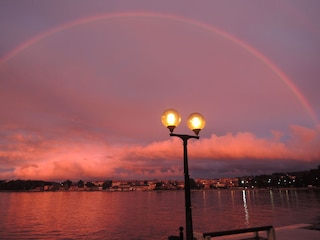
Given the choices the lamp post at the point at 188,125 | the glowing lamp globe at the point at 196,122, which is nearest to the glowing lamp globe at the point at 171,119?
the lamp post at the point at 188,125

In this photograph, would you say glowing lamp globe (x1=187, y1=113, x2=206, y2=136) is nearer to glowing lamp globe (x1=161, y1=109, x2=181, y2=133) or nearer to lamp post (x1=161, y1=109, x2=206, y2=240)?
lamp post (x1=161, y1=109, x2=206, y2=240)

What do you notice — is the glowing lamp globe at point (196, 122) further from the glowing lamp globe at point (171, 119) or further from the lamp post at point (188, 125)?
the glowing lamp globe at point (171, 119)

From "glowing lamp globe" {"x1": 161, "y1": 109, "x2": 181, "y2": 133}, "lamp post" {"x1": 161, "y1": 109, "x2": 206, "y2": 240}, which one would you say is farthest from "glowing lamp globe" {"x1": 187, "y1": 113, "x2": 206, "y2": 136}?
"glowing lamp globe" {"x1": 161, "y1": 109, "x2": 181, "y2": 133}

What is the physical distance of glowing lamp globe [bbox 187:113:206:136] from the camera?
30.7 ft

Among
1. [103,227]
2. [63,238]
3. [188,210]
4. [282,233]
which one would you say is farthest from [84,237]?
[188,210]

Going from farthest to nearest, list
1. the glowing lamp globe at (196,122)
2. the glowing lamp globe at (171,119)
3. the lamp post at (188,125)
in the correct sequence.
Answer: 1. the glowing lamp globe at (196,122)
2. the glowing lamp globe at (171,119)
3. the lamp post at (188,125)

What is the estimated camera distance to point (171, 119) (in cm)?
901

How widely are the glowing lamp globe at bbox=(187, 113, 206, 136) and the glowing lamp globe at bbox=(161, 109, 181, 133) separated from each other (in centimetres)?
52

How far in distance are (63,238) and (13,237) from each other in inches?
309

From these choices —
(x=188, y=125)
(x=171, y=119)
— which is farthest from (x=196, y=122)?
(x=171, y=119)

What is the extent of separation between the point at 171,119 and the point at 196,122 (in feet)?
2.94

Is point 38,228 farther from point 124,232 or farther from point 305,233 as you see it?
point 305,233

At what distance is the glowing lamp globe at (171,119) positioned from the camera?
9000 mm

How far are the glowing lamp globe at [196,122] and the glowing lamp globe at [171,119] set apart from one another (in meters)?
0.52
